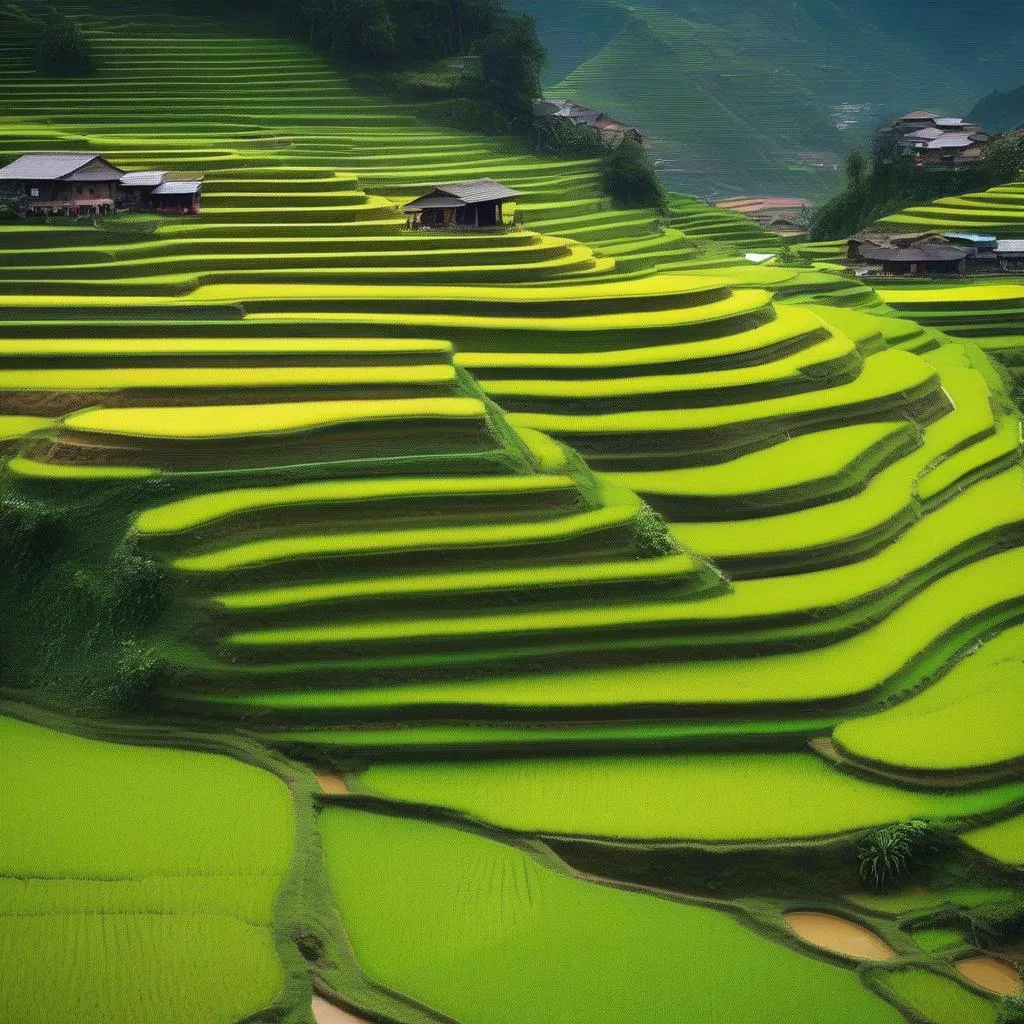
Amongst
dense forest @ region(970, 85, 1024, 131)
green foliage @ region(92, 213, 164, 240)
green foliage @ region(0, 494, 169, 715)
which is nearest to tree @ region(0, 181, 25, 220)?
green foliage @ region(92, 213, 164, 240)

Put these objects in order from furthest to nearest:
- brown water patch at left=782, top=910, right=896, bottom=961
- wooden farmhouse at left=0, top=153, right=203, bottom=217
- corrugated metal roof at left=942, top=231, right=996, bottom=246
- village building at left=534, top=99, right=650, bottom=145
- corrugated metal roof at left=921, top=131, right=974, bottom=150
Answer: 1. corrugated metal roof at left=921, top=131, right=974, bottom=150
2. village building at left=534, top=99, right=650, bottom=145
3. corrugated metal roof at left=942, top=231, right=996, bottom=246
4. wooden farmhouse at left=0, top=153, right=203, bottom=217
5. brown water patch at left=782, top=910, right=896, bottom=961

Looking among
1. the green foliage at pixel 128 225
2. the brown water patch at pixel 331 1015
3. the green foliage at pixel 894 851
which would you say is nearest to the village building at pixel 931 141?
the green foliage at pixel 128 225

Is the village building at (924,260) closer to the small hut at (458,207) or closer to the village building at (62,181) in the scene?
the small hut at (458,207)

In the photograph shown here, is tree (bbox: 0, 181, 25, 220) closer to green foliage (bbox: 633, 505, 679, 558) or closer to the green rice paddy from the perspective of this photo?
green foliage (bbox: 633, 505, 679, 558)

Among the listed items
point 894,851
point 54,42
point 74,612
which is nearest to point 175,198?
point 54,42

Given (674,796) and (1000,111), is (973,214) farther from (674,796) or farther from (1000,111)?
(674,796)

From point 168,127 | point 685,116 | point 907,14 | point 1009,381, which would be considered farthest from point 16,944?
point 907,14
